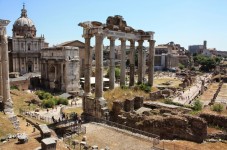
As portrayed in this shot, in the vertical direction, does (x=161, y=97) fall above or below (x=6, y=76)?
below

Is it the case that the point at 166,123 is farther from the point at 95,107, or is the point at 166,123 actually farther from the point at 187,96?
the point at 187,96

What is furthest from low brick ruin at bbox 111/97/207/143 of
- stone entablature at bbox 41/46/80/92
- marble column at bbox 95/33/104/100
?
stone entablature at bbox 41/46/80/92

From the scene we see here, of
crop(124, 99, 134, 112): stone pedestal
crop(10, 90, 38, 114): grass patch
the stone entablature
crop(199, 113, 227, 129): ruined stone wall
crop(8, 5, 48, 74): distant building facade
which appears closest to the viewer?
crop(199, 113, 227, 129): ruined stone wall

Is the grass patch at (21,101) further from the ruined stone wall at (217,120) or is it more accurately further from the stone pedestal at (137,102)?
the ruined stone wall at (217,120)

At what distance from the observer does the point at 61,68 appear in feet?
167

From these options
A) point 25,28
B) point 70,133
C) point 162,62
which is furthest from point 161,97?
point 162,62

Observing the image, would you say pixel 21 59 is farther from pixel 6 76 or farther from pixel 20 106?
pixel 6 76

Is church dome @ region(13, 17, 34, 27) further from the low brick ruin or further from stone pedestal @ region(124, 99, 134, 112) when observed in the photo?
the low brick ruin

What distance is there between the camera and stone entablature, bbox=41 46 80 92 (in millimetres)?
50375

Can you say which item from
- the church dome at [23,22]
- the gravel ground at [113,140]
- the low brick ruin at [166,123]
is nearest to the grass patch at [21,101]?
the gravel ground at [113,140]

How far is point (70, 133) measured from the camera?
18203mm

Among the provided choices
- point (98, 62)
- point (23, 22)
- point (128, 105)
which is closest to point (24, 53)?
point (23, 22)

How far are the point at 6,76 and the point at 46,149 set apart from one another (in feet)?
45.9

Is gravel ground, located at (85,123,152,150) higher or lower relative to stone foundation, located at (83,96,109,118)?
lower
